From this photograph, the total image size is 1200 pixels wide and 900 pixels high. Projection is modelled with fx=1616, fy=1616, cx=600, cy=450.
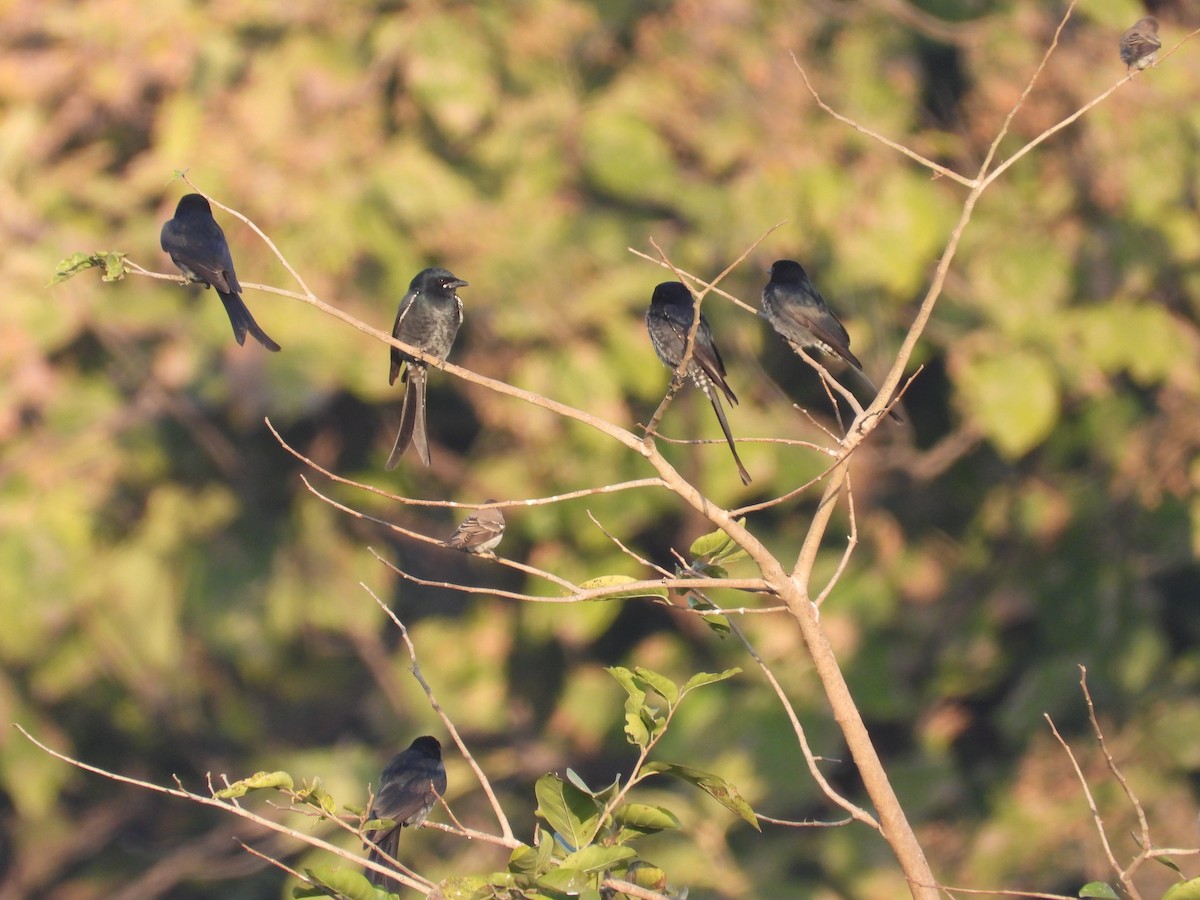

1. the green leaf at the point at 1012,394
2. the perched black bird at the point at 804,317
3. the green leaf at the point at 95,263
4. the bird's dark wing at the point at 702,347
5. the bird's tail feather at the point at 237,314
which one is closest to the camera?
the green leaf at the point at 95,263

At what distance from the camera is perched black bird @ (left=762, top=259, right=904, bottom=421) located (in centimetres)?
480

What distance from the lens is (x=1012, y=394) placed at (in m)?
7.24

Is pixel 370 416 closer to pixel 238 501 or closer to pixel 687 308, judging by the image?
pixel 238 501

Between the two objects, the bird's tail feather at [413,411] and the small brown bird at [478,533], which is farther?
the small brown bird at [478,533]

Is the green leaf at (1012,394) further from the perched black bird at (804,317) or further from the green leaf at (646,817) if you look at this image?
the green leaf at (646,817)

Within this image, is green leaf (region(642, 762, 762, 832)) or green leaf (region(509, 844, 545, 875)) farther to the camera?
green leaf (region(642, 762, 762, 832))

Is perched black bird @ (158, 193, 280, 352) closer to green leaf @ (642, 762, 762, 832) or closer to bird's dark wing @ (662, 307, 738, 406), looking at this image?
bird's dark wing @ (662, 307, 738, 406)

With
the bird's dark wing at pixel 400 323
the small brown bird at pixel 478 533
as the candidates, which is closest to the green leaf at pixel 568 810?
the bird's dark wing at pixel 400 323

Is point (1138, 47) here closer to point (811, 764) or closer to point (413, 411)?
point (413, 411)

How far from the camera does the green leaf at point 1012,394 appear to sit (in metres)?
7.24

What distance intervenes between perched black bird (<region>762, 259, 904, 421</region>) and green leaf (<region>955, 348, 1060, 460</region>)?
8.15ft

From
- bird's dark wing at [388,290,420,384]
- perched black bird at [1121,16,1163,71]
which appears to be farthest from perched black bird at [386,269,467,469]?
perched black bird at [1121,16,1163,71]

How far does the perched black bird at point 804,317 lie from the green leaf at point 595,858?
2291 mm

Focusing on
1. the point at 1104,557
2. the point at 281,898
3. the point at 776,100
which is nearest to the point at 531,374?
the point at 776,100
